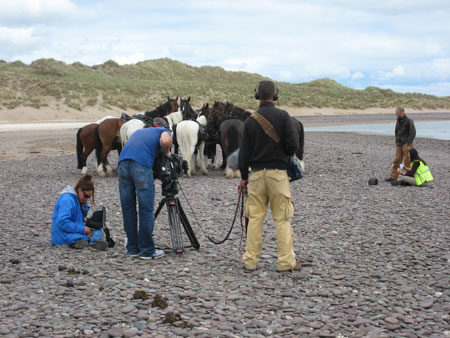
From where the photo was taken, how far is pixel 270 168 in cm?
639

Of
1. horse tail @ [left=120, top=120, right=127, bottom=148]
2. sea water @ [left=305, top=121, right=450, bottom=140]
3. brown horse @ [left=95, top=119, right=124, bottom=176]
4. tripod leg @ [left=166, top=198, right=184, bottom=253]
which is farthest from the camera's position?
sea water @ [left=305, top=121, right=450, bottom=140]

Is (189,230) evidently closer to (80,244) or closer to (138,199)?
(138,199)

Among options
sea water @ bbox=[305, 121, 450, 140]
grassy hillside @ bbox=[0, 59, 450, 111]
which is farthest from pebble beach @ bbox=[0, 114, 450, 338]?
grassy hillside @ bbox=[0, 59, 450, 111]

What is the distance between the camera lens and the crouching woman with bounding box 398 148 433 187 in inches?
510

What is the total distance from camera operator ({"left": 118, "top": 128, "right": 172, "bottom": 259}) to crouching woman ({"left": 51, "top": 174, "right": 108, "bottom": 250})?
0.74 m

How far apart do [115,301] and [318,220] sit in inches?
190

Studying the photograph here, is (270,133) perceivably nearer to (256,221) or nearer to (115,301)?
(256,221)

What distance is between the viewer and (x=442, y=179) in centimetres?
1466

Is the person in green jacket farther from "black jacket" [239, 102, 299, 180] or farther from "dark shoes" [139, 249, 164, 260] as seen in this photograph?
"dark shoes" [139, 249, 164, 260]

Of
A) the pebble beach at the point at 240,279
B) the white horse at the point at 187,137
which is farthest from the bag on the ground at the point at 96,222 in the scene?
the white horse at the point at 187,137

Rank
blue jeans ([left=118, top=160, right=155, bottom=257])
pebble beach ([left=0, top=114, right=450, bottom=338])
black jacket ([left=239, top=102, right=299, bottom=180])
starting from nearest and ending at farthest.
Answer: pebble beach ([left=0, top=114, right=450, bottom=338])
black jacket ([left=239, top=102, right=299, bottom=180])
blue jeans ([left=118, top=160, right=155, bottom=257])

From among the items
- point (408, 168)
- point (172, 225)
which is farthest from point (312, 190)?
point (172, 225)

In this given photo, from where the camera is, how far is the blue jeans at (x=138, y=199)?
6.84m

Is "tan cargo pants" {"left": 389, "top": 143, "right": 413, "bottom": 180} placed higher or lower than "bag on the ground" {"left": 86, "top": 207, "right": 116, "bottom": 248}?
higher
